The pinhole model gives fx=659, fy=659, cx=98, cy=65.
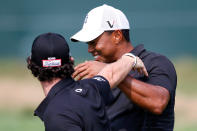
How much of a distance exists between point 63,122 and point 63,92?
1.02 ft

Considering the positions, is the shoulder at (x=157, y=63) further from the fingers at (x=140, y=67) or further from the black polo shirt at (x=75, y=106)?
the black polo shirt at (x=75, y=106)

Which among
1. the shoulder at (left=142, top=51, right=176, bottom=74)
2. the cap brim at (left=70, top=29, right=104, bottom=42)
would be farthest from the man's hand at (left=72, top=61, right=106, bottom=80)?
the shoulder at (left=142, top=51, right=176, bottom=74)

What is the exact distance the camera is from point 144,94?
19.3 feet

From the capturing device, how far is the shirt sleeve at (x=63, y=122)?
4.94 metres

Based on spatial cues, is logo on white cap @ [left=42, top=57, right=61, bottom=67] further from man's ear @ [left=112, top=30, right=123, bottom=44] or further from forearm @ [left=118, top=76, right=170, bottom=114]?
man's ear @ [left=112, top=30, right=123, bottom=44]

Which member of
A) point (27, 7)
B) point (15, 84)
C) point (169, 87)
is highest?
point (169, 87)

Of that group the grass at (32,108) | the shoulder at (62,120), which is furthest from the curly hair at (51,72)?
the grass at (32,108)

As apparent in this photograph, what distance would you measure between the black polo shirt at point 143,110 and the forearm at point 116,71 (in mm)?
480

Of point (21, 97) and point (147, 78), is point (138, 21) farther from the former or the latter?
point (147, 78)

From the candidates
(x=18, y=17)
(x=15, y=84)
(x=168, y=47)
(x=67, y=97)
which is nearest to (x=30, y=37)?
(x=18, y=17)

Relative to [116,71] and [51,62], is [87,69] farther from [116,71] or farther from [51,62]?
[51,62]

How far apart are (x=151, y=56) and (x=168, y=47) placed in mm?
13998

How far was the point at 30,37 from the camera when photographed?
2067 centimetres

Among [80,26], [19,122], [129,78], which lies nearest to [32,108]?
[19,122]
